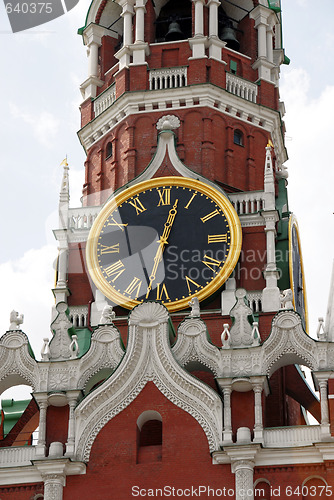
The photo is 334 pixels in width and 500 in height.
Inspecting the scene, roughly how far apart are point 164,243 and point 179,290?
1.22 m

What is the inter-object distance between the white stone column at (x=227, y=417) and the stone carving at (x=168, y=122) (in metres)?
7.85

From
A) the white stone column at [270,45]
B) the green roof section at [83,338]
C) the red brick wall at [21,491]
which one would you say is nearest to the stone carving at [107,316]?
the green roof section at [83,338]

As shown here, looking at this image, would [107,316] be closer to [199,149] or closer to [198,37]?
[199,149]

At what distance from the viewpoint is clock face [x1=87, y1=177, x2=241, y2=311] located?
33156mm

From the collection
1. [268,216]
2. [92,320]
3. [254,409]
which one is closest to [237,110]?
[268,216]

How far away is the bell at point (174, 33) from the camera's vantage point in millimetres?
37969

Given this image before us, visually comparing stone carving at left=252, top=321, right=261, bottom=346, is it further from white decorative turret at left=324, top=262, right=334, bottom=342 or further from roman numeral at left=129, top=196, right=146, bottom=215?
roman numeral at left=129, top=196, right=146, bottom=215

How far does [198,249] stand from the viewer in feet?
110

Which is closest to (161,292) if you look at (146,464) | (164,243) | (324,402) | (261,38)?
(164,243)

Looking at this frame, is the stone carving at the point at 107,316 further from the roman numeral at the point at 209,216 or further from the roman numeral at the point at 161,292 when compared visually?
the roman numeral at the point at 209,216

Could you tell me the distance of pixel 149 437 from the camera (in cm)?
3131

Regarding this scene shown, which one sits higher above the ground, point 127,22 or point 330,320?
point 127,22

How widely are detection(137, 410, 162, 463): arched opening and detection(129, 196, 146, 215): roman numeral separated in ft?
17.4

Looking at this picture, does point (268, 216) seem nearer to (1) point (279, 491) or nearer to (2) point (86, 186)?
(2) point (86, 186)
